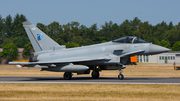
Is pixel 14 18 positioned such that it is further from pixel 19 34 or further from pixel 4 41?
pixel 4 41

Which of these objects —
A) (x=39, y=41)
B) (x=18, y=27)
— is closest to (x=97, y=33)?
(x=18, y=27)

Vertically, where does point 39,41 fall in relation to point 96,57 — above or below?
above

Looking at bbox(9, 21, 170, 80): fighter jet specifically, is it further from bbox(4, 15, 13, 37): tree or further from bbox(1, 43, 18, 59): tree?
bbox(4, 15, 13, 37): tree

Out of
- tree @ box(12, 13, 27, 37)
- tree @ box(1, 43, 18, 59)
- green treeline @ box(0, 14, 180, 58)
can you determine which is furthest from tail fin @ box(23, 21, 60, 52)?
tree @ box(12, 13, 27, 37)

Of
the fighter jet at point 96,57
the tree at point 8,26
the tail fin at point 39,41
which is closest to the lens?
the fighter jet at point 96,57

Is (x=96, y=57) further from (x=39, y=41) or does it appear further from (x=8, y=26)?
(x=8, y=26)

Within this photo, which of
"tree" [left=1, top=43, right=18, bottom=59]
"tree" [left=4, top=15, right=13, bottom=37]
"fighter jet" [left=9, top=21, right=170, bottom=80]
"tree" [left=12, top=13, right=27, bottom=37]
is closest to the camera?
"fighter jet" [left=9, top=21, right=170, bottom=80]

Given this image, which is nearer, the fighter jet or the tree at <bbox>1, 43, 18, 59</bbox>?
the fighter jet

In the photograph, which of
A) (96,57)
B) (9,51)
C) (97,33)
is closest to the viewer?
(96,57)

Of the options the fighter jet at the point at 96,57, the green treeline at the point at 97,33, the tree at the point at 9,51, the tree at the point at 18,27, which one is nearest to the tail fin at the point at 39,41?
the fighter jet at the point at 96,57

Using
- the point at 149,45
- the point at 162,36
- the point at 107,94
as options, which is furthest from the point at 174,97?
the point at 162,36

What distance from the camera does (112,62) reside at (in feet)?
64.6

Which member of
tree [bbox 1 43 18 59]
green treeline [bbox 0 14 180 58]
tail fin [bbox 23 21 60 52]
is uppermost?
green treeline [bbox 0 14 180 58]

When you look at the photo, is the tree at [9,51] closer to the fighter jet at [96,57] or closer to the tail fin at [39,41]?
the tail fin at [39,41]
